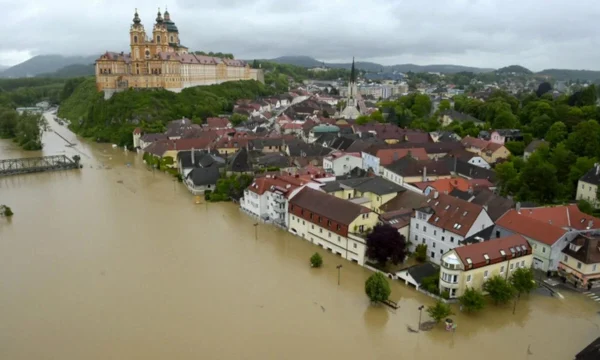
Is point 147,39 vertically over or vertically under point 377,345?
over

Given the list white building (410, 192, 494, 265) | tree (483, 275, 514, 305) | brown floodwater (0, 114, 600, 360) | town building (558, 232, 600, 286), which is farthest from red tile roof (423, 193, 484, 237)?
town building (558, 232, 600, 286)

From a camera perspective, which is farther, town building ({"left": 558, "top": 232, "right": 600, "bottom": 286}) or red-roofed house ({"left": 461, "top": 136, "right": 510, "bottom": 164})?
red-roofed house ({"left": 461, "top": 136, "right": 510, "bottom": 164})

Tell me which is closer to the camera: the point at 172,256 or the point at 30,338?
the point at 30,338

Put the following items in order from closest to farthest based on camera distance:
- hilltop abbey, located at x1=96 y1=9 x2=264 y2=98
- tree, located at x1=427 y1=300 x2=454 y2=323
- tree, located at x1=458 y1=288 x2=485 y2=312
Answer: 1. tree, located at x1=427 y1=300 x2=454 y2=323
2. tree, located at x1=458 y1=288 x2=485 y2=312
3. hilltop abbey, located at x1=96 y1=9 x2=264 y2=98


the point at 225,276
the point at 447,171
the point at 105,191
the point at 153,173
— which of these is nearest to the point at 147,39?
the point at 153,173

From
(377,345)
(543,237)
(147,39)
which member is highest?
(147,39)

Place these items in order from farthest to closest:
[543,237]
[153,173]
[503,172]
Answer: [153,173] < [503,172] < [543,237]

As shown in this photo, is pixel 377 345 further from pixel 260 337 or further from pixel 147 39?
pixel 147 39

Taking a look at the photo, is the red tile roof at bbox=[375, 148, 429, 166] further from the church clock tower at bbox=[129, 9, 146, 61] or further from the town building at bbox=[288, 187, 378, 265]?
the church clock tower at bbox=[129, 9, 146, 61]
